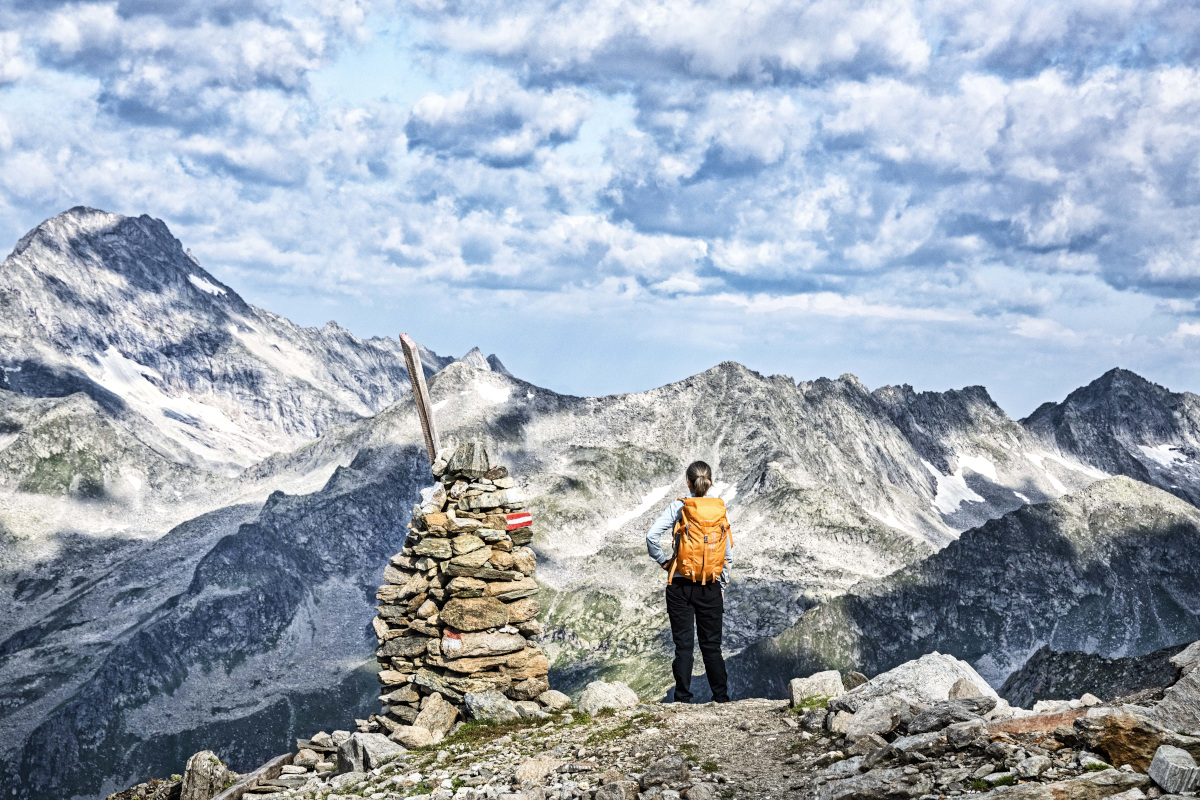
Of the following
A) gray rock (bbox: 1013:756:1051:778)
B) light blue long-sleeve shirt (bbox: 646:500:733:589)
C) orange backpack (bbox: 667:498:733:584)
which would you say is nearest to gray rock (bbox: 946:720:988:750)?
gray rock (bbox: 1013:756:1051:778)

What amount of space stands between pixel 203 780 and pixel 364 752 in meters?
3.50

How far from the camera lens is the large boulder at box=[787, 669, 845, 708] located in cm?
1848

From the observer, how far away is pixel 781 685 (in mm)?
188875

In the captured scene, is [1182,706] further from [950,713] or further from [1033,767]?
[950,713]

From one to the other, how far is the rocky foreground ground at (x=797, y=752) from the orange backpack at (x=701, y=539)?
9.20 ft

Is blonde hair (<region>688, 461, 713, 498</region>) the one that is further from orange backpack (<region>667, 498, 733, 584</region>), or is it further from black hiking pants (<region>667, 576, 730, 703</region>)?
black hiking pants (<region>667, 576, 730, 703</region>)

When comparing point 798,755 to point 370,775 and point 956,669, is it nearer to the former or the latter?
point 956,669

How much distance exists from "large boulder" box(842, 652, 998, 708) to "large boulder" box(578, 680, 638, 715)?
525 centimetres

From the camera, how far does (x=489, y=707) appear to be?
2064 cm

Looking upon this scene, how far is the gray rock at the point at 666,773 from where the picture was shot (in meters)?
13.8

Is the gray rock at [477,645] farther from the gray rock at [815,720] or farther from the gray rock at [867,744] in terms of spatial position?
the gray rock at [867,744]

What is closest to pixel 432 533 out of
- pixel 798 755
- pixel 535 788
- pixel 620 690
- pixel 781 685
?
pixel 620 690

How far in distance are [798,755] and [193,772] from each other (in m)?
12.3

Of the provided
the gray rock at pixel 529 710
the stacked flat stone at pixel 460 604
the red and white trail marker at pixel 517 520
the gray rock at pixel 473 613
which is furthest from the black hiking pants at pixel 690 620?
the red and white trail marker at pixel 517 520
